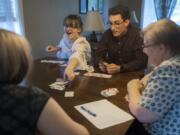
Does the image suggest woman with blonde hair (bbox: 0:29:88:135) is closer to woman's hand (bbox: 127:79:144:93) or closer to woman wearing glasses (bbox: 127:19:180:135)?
woman wearing glasses (bbox: 127:19:180:135)

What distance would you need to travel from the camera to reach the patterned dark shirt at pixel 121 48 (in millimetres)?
2464

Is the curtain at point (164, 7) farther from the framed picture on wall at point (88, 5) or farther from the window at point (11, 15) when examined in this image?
the window at point (11, 15)

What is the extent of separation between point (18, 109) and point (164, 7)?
496 cm

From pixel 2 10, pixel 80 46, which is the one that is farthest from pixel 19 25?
pixel 80 46

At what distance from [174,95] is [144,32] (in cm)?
37

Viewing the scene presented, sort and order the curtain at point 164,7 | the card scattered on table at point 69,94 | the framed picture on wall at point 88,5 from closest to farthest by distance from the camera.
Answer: the card scattered on table at point 69,94 → the framed picture on wall at point 88,5 → the curtain at point 164,7

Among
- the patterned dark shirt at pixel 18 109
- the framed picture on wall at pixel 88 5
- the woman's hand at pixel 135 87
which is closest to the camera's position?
the patterned dark shirt at pixel 18 109

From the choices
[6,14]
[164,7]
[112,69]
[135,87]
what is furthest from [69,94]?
[164,7]

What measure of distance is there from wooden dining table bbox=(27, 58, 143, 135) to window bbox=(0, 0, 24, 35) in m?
1.06

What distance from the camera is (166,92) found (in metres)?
1.09

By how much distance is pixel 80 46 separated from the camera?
2.31 meters

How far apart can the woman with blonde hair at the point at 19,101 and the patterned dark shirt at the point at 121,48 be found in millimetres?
1643

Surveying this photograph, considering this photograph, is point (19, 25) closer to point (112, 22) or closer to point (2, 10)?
point (2, 10)

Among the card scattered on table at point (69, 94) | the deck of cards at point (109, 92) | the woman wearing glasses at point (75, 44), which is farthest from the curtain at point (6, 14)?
the deck of cards at point (109, 92)
